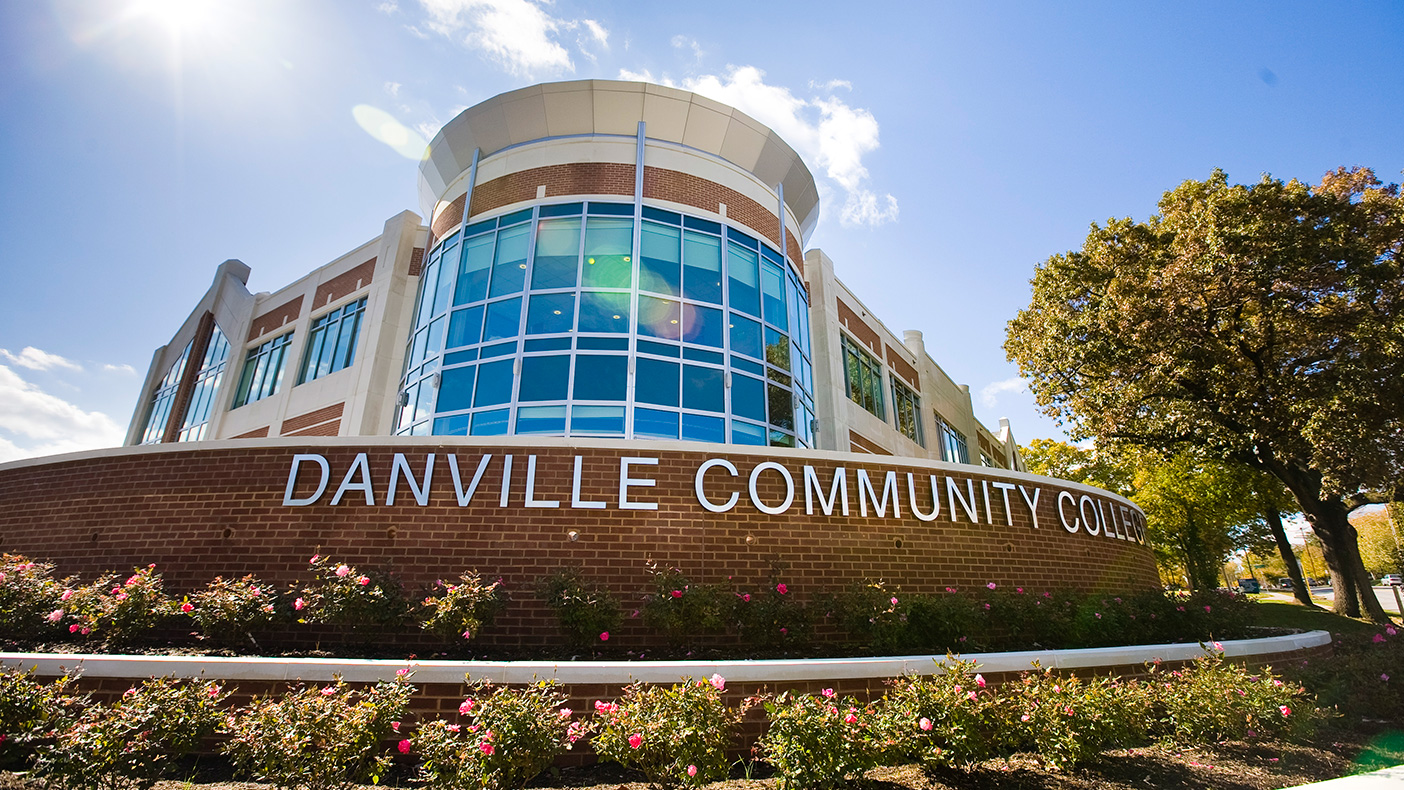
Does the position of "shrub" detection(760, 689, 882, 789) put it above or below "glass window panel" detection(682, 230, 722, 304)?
below

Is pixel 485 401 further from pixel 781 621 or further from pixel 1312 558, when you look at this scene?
pixel 1312 558

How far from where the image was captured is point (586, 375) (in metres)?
12.5

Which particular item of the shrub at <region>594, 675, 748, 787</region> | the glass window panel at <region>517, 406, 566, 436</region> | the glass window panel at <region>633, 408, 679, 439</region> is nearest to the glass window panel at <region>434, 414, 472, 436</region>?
the glass window panel at <region>517, 406, 566, 436</region>

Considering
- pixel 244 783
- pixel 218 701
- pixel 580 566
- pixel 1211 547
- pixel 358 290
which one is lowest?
pixel 244 783

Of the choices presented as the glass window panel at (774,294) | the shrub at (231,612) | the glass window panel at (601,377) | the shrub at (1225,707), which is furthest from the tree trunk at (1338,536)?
the shrub at (231,612)

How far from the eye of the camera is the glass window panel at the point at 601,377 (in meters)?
12.3

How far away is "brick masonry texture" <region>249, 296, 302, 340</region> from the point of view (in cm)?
2066

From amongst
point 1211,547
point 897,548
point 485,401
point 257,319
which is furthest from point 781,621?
point 1211,547

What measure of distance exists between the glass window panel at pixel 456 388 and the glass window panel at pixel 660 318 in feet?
11.6

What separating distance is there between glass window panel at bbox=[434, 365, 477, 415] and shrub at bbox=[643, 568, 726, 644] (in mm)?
7046

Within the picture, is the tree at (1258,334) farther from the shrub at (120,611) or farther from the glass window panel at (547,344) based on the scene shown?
the shrub at (120,611)

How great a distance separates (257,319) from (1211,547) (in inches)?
1817

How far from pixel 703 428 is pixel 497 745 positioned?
8509mm

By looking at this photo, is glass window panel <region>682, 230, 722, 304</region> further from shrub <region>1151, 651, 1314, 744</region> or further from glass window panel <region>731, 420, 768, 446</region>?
shrub <region>1151, 651, 1314, 744</region>
